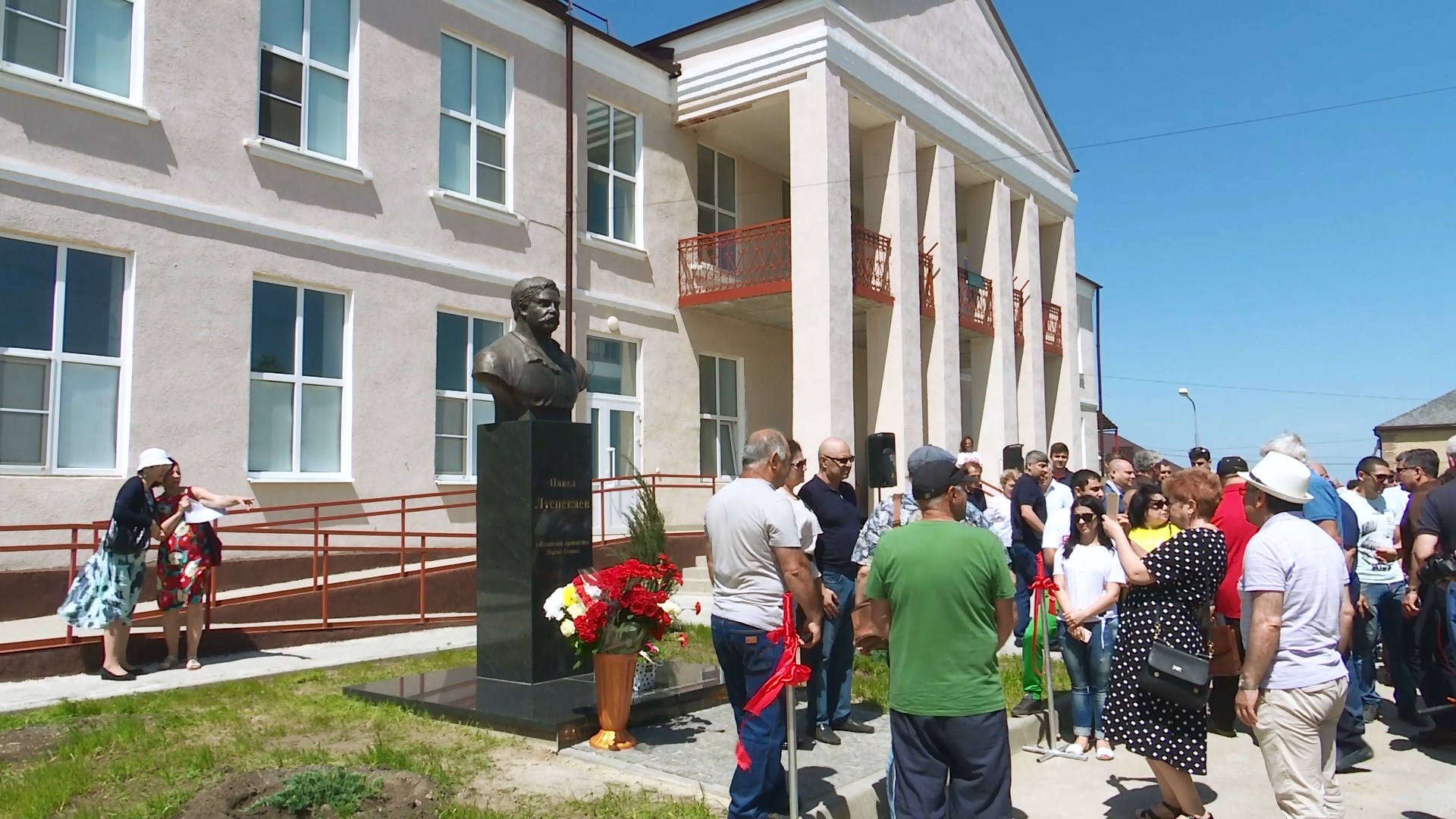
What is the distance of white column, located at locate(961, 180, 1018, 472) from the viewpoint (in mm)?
21562

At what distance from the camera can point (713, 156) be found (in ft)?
62.8

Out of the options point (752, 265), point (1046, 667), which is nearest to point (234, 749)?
point (1046, 667)

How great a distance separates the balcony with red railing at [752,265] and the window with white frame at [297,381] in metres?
6.54

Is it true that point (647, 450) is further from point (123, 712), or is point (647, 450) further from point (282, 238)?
point (123, 712)

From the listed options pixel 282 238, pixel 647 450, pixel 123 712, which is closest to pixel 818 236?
pixel 647 450

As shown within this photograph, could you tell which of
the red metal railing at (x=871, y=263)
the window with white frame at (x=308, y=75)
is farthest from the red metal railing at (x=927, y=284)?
the window with white frame at (x=308, y=75)

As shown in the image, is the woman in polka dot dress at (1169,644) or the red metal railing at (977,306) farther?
the red metal railing at (977,306)

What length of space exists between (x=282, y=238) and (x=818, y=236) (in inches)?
318

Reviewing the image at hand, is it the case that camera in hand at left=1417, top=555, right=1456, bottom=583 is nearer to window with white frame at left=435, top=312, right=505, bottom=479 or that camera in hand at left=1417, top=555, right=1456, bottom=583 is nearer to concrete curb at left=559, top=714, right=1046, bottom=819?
concrete curb at left=559, top=714, right=1046, bottom=819

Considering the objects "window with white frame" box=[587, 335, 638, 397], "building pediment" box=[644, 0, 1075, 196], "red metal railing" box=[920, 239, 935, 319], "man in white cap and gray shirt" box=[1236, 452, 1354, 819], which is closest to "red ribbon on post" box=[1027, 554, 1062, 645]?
"man in white cap and gray shirt" box=[1236, 452, 1354, 819]

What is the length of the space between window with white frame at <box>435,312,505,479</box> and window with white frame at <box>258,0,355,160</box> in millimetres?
2676

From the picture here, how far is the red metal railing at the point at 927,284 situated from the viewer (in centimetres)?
1920

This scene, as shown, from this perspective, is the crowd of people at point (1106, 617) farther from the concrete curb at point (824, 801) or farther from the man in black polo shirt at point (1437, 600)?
the concrete curb at point (824, 801)

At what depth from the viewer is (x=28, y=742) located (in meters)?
5.82
